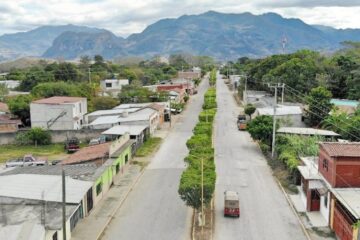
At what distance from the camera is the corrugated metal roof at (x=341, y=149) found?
86.6 feet

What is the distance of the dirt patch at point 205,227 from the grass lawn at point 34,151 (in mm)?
22822

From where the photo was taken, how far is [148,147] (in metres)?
49.8

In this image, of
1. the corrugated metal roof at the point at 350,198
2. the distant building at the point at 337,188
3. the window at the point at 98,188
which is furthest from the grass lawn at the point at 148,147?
the corrugated metal roof at the point at 350,198

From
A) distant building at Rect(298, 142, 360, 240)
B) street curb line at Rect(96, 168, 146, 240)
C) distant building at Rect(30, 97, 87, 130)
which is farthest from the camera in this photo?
distant building at Rect(30, 97, 87, 130)

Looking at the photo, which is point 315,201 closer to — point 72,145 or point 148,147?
point 148,147

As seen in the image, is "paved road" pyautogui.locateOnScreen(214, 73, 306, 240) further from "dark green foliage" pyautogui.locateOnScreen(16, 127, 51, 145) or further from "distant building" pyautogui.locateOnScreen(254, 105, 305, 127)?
"dark green foliage" pyautogui.locateOnScreen(16, 127, 51, 145)

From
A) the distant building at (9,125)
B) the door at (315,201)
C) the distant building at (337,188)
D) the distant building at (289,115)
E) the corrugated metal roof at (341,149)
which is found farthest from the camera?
the distant building at (9,125)

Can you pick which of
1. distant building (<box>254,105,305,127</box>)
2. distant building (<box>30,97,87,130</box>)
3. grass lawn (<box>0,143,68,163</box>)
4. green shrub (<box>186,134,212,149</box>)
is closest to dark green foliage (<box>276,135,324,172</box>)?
green shrub (<box>186,134,212,149</box>)

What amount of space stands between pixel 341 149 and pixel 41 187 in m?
18.1

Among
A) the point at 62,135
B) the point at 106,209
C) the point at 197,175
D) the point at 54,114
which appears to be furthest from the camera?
the point at 54,114

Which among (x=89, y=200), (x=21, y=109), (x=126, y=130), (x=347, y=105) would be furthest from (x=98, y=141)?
(x=347, y=105)

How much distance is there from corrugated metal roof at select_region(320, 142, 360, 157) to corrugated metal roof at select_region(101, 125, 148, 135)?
80.2 ft

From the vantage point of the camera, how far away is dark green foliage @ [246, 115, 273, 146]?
152 feet

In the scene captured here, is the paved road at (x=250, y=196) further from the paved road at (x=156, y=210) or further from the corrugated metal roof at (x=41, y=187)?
the corrugated metal roof at (x=41, y=187)
